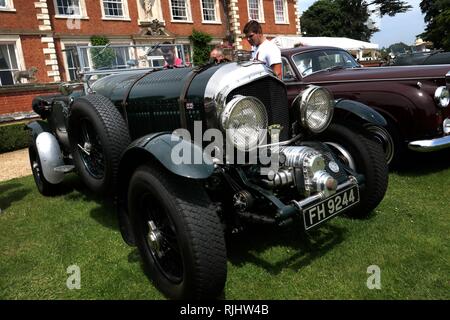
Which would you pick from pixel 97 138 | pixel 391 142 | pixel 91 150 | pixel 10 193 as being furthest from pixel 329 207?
pixel 10 193

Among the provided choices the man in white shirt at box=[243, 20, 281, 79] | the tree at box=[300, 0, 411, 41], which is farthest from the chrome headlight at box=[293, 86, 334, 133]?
the tree at box=[300, 0, 411, 41]

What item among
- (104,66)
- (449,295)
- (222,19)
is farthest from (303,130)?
(222,19)

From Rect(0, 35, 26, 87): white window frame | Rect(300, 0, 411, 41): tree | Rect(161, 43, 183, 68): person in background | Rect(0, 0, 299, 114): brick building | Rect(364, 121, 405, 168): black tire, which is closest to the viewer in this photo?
Rect(364, 121, 405, 168): black tire

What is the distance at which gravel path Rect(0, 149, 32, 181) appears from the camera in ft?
25.0

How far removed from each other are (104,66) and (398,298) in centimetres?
432

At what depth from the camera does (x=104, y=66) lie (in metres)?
5.18

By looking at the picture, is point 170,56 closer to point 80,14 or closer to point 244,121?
point 244,121

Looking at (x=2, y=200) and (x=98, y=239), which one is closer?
(x=98, y=239)

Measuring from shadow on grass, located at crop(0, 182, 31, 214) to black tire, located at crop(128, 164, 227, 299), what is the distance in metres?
3.17

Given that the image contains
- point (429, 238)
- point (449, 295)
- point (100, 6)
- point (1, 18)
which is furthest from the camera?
point (100, 6)

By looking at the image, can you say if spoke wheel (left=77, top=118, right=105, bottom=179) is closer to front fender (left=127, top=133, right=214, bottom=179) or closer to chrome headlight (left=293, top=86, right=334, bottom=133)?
front fender (left=127, top=133, right=214, bottom=179)

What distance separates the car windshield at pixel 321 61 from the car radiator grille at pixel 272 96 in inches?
106

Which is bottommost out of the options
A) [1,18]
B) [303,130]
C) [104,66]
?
[303,130]
